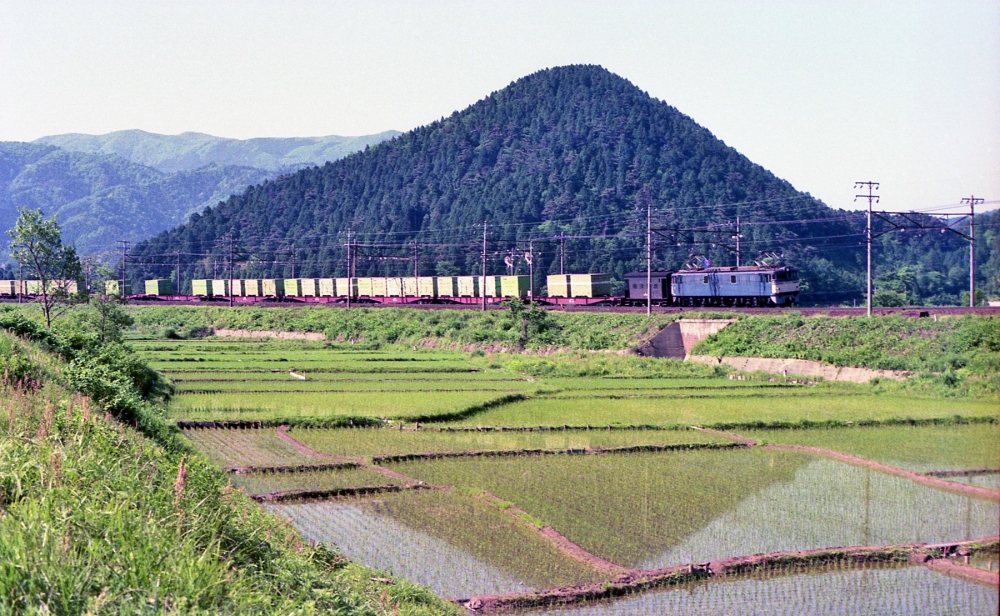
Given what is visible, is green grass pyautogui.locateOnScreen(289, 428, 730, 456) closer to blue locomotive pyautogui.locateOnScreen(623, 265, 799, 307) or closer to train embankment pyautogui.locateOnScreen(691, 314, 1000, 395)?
train embankment pyautogui.locateOnScreen(691, 314, 1000, 395)

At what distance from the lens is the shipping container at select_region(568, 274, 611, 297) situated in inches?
2404

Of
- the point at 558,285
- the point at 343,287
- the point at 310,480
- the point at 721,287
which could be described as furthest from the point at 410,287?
the point at 310,480

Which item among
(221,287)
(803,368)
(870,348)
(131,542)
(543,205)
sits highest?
(543,205)

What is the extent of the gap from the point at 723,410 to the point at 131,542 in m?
23.4

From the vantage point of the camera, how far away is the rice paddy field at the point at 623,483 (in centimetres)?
1155

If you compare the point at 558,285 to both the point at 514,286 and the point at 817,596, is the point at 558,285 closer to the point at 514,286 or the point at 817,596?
the point at 514,286

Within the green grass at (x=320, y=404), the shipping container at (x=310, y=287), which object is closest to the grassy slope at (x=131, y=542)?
the green grass at (x=320, y=404)

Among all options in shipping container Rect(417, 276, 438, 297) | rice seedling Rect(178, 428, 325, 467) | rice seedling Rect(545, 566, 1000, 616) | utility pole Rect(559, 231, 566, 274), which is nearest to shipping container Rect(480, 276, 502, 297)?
utility pole Rect(559, 231, 566, 274)

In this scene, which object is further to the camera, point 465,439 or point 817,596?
point 465,439

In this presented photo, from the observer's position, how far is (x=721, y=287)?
2073 inches

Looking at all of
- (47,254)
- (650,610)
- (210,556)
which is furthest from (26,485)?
(47,254)

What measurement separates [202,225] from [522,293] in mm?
75015

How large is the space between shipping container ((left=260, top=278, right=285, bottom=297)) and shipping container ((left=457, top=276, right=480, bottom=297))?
20.3m

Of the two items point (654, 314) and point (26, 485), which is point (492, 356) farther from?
point (26, 485)
